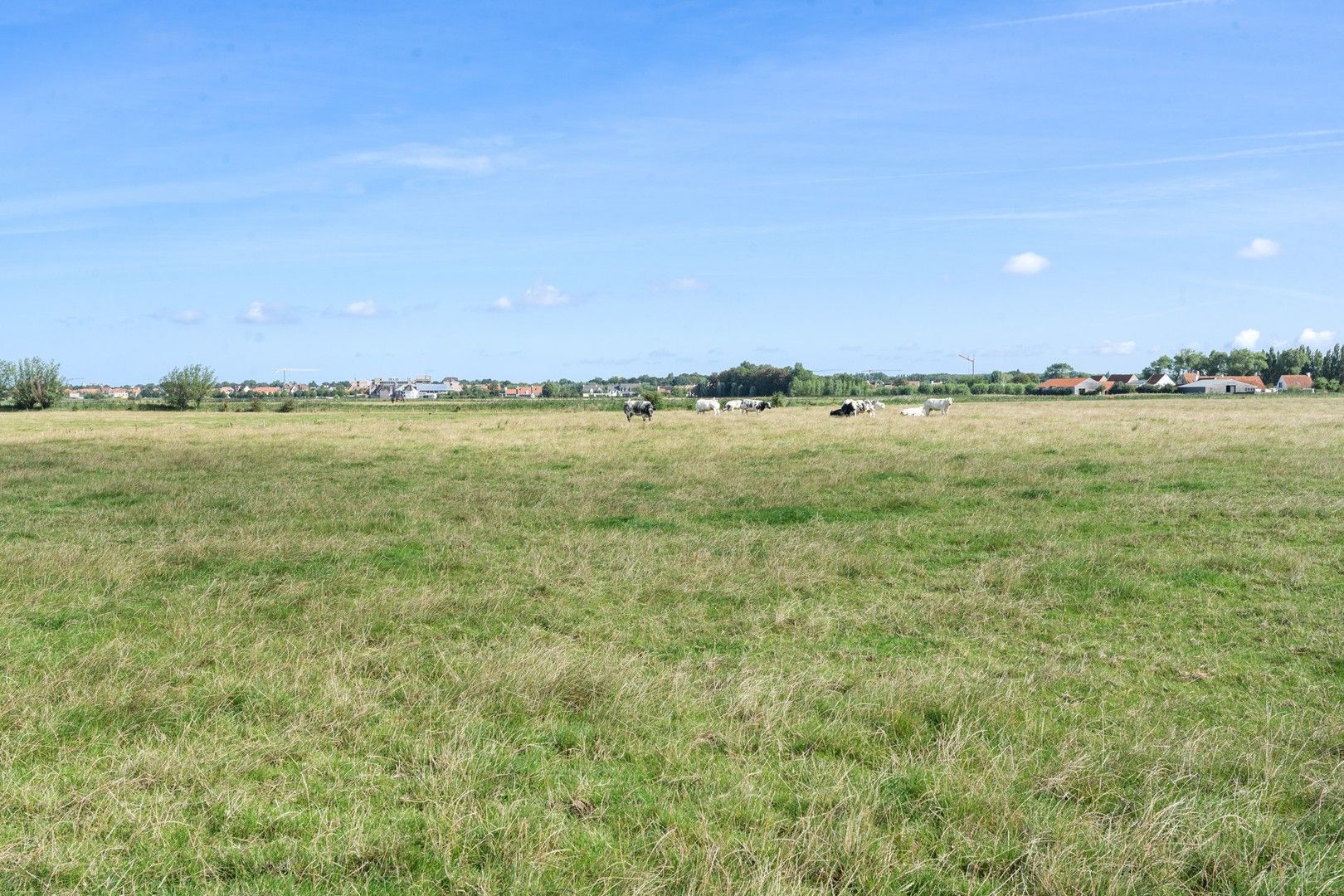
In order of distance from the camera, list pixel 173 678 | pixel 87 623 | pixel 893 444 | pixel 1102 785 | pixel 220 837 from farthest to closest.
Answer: pixel 893 444 < pixel 87 623 < pixel 173 678 < pixel 1102 785 < pixel 220 837

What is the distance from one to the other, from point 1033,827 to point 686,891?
6.72 feet

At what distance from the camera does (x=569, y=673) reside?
6.86m

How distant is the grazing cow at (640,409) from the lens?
153 feet

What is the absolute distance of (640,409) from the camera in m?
47.9

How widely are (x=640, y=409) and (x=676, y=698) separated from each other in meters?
41.7

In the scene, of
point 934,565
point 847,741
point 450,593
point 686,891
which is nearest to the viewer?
point 686,891

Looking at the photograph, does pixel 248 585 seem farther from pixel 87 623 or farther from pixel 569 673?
pixel 569 673

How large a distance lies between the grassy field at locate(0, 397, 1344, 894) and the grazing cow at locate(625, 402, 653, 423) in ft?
101

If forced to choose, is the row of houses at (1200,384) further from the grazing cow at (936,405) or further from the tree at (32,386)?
the tree at (32,386)

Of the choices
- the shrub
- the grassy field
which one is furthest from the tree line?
the grassy field

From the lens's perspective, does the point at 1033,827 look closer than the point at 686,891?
No

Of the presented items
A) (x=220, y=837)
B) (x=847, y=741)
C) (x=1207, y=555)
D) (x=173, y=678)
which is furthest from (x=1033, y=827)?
(x=1207, y=555)

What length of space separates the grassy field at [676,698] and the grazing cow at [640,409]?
30669 mm

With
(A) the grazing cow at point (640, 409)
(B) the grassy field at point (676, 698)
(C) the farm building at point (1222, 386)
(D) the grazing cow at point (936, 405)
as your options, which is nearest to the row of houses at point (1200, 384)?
(C) the farm building at point (1222, 386)
